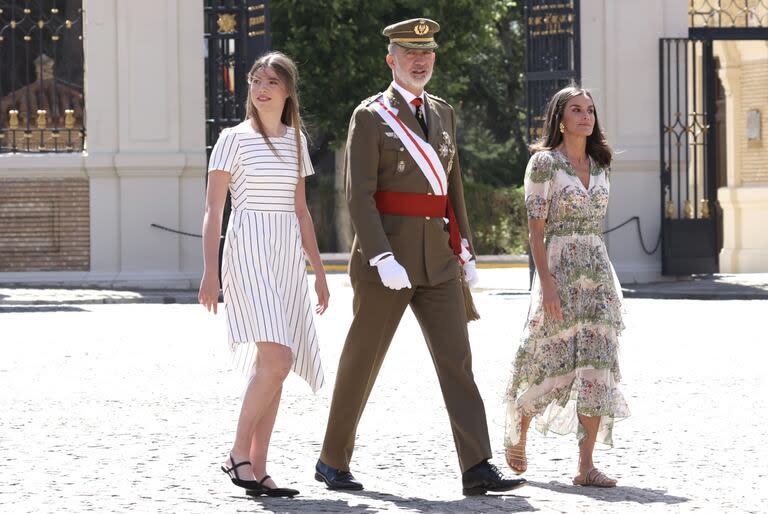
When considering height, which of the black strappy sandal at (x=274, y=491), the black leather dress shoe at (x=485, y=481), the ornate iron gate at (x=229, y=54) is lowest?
the black strappy sandal at (x=274, y=491)

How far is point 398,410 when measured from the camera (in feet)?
29.8

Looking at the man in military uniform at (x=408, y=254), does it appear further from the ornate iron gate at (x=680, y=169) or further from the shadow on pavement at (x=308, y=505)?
the ornate iron gate at (x=680, y=169)

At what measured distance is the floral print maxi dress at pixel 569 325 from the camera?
682 cm

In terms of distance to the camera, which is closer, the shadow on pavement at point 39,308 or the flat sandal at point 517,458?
the flat sandal at point 517,458

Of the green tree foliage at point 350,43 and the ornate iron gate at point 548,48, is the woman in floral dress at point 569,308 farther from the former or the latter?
the green tree foliage at point 350,43

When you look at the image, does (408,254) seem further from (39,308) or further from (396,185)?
(39,308)

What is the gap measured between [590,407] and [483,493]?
57 centimetres

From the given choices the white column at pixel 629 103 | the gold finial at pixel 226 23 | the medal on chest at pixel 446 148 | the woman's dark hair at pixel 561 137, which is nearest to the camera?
the medal on chest at pixel 446 148

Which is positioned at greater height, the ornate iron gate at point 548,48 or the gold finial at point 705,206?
the ornate iron gate at point 548,48

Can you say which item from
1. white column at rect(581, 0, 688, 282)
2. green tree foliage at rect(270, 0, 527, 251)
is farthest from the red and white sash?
green tree foliage at rect(270, 0, 527, 251)

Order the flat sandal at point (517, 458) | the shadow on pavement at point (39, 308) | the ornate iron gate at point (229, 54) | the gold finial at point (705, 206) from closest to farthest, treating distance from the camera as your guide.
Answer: the flat sandal at point (517, 458) → the shadow on pavement at point (39, 308) → the ornate iron gate at point (229, 54) → the gold finial at point (705, 206)

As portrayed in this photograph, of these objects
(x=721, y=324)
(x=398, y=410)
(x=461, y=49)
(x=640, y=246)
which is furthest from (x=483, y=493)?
(x=461, y=49)

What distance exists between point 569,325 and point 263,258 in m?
1.27

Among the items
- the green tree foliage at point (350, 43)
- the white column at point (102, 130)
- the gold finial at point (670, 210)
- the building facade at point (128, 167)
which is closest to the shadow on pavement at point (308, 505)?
the building facade at point (128, 167)
